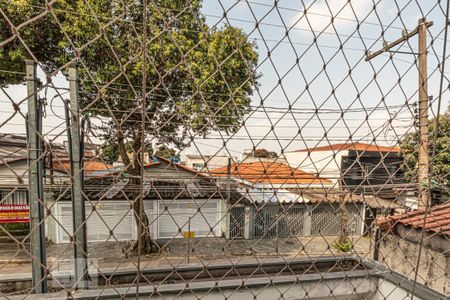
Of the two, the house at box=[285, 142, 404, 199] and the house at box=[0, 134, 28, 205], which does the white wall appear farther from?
the house at box=[285, 142, 404, 199]

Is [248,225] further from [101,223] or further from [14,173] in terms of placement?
[14,173]

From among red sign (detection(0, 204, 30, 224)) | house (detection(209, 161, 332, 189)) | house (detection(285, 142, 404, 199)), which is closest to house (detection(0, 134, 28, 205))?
red sign (detection(0, 204, 30, 224))

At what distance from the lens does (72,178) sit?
0.65m

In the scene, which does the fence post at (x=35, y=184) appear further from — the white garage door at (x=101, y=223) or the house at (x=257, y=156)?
the white garage door at (x=101, y=223)

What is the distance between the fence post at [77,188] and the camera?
73 cm

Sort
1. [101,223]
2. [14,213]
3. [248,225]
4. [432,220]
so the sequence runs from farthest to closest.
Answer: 1. [248,225]
2. [101,223]
3. [14,213]
4. [432,220]

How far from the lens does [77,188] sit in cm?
75

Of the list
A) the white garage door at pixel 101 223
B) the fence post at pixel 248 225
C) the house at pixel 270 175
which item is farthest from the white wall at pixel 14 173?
the fence post at pixel 248 225

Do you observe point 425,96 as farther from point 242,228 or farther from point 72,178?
point 242,228

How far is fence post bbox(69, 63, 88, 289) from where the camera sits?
730mm

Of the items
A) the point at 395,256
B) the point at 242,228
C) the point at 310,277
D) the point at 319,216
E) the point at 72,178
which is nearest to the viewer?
the point at 72,178

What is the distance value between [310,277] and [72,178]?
90 centimetres

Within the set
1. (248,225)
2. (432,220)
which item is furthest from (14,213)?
(432,220)

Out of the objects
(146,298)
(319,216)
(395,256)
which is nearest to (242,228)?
(319,216)
